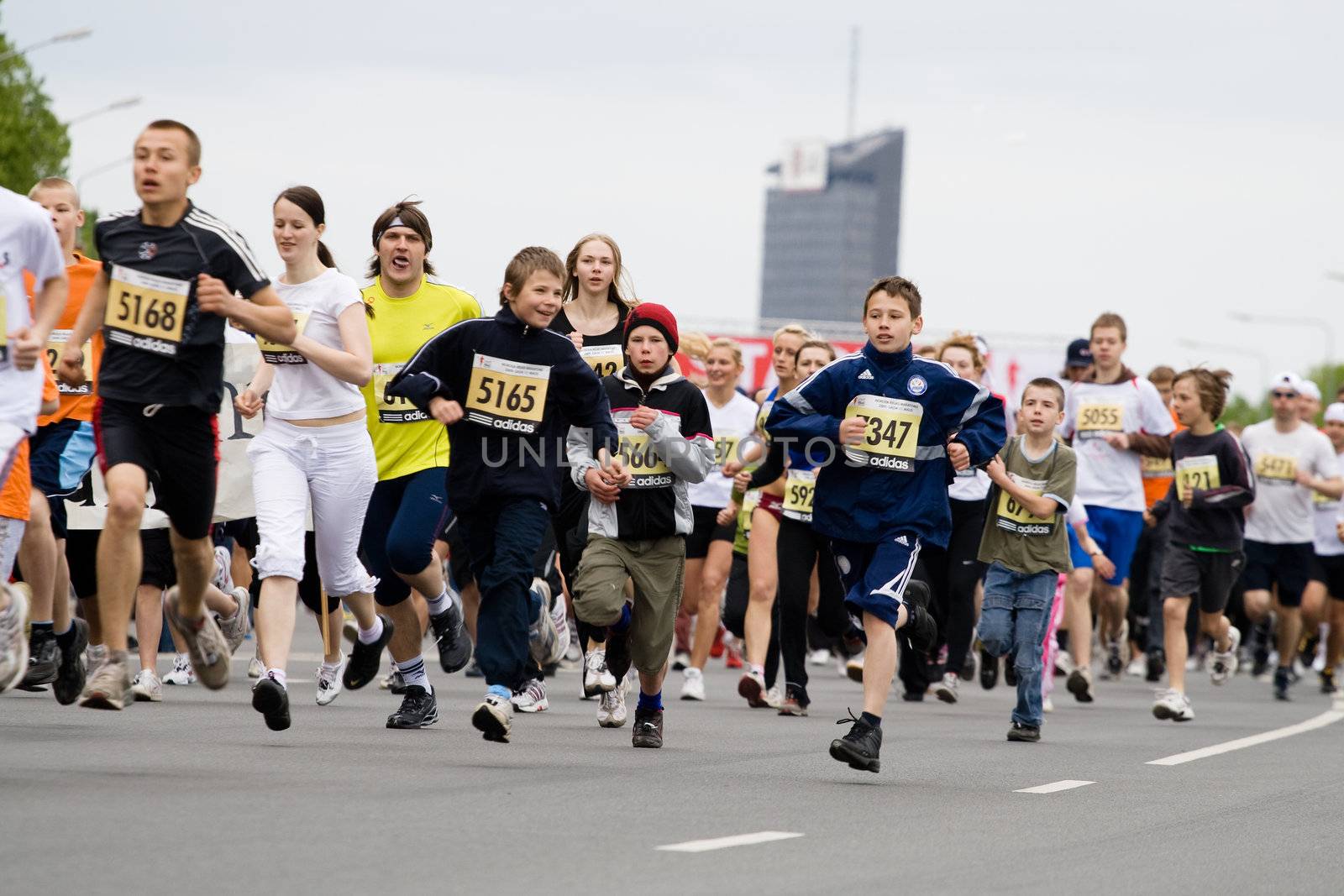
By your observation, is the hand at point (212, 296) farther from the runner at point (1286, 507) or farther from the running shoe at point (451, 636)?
the runner at point (1286, 507)

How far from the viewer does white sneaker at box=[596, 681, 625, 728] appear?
10938 millimetres

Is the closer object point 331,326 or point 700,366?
point 331,326

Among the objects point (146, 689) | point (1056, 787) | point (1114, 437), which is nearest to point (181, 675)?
point (146, 689)

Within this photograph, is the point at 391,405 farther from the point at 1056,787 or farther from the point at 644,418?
the point at 1056,787

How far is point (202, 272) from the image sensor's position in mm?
8031

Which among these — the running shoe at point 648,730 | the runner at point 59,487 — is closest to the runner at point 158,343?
the runner at point 59,487

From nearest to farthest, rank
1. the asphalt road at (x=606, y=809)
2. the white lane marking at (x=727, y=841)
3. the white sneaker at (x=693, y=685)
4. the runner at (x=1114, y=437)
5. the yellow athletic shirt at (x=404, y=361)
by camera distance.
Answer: the asphalt road at (x=606, y=809)
the white lane marking at (x=727, y=841)
the yellow athletic shirt at (x=404, y=361)
the white sneaker at (x=693, y=685)
the runner at (x=1114, y=437)

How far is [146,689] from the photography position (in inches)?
435

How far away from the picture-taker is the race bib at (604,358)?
11.5 metres

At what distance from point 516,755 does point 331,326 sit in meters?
2.02

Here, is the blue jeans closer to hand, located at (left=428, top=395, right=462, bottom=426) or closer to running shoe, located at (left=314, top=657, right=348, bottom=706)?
running shoe, located at (left=314, top=657, right=348, bottom=706)

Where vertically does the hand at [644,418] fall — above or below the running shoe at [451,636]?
above

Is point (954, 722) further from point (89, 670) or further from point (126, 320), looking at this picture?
point (126, 320)

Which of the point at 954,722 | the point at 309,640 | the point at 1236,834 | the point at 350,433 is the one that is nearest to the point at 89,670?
the point at 350,433
